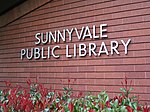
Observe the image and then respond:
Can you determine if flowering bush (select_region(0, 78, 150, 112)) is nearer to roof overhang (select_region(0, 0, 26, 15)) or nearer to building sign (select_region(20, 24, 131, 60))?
building sign (select_region(20, 24, 131, 60))

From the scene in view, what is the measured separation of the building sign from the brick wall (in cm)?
8

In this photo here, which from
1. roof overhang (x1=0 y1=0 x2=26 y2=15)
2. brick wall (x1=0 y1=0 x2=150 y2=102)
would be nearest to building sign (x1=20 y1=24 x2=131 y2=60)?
brick wall (x1=0 y1=0 x2=150 y2=102)

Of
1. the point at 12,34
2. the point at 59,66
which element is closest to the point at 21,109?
the point at 59,66

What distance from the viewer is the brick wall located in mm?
5105

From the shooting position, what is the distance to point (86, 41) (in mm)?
5977

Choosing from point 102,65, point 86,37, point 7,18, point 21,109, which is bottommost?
point 21,109

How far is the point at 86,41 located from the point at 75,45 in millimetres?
317

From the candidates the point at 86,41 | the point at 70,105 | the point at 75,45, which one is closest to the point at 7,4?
the point at 75,45

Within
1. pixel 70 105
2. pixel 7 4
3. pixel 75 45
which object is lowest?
pixel 70 105

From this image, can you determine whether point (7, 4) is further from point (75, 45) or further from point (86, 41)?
point (86, 41)

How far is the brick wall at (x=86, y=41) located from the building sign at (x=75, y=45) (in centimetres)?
8

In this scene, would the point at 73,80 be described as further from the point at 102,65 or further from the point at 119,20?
the point at 119,20

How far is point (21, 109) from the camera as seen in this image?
115 inches

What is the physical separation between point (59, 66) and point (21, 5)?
2.23 meters
